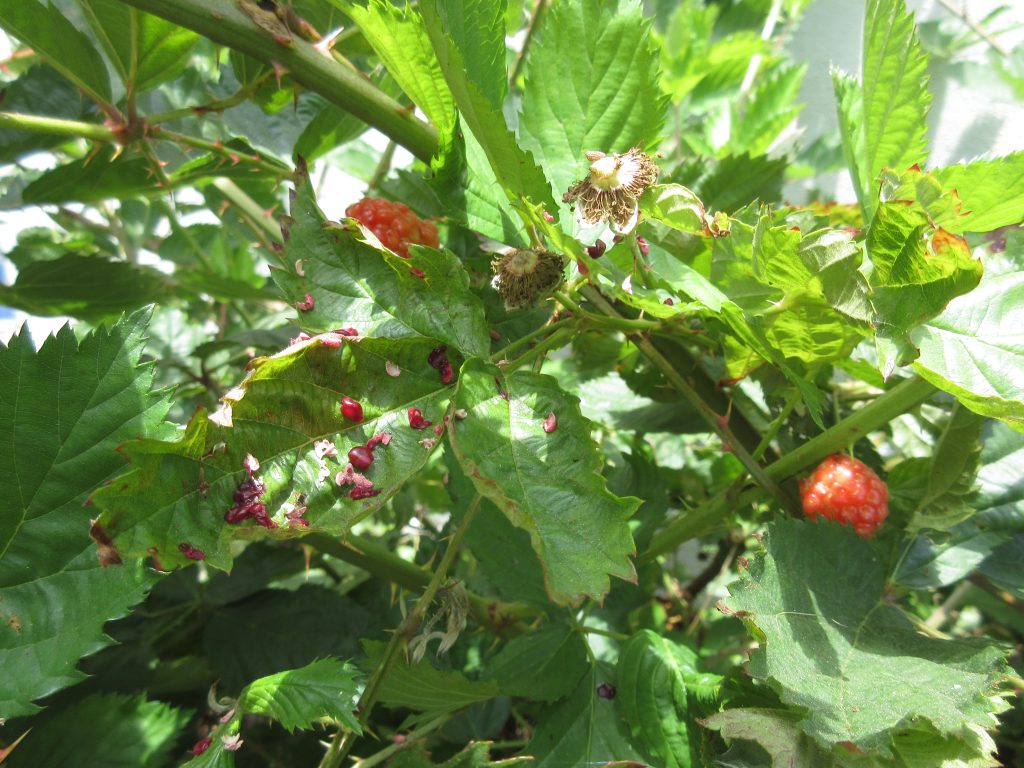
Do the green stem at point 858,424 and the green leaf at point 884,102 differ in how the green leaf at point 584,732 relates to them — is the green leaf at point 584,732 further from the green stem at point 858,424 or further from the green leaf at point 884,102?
the green leaf at point 884,102

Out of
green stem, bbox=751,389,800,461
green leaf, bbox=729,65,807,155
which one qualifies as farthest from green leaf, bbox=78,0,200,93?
green leaf, bbox=729,65,807,155

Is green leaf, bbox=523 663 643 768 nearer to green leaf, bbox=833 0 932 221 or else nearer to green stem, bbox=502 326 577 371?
green stem, bbox=502 326 577 371

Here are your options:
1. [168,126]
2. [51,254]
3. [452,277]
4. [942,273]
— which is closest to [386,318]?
[452,277]

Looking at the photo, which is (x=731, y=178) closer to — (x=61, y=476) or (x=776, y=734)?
(x=776, y=734)

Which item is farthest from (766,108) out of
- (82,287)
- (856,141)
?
(82,287)

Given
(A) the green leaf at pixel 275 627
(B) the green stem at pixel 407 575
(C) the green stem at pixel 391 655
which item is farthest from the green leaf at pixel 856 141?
(A) the green leaf at pixel 275 627
